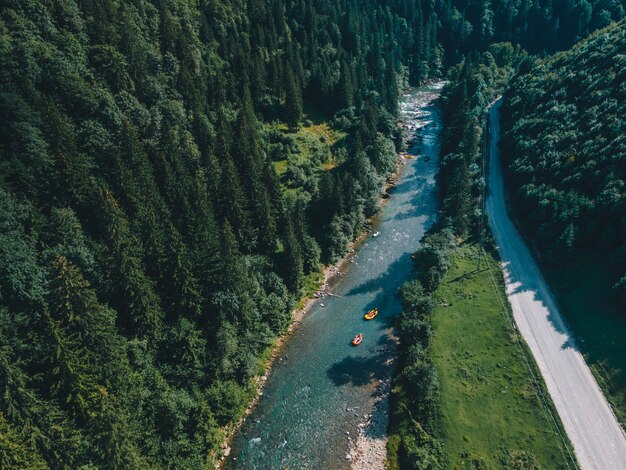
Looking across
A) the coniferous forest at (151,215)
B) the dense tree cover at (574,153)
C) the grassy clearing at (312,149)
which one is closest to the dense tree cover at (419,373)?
the coniferous forest at (151,215)

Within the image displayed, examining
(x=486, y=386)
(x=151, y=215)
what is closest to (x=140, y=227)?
(x=151, y=215)

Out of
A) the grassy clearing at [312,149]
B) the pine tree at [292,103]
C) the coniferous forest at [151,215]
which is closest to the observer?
the coniferous forest at [151,215]

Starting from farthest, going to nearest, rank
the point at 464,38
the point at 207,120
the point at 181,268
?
the point at 464,38, the point at 207,120, the point at 181,268

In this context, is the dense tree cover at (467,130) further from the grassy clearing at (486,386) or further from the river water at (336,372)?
the grassy clearing at (486,386)

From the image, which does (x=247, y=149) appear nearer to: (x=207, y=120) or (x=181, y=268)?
(x=207, y=120)

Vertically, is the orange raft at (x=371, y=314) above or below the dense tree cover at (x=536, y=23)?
below

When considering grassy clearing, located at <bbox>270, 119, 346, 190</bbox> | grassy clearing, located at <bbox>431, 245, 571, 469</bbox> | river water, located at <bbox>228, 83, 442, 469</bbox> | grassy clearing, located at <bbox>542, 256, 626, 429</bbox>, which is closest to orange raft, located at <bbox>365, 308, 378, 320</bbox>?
river water, located at <bbox>228, 83, 442, 469</bbox>

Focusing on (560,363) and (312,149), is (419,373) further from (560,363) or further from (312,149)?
(312,149)

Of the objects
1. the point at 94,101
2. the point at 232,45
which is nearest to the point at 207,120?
the point at 94,101
